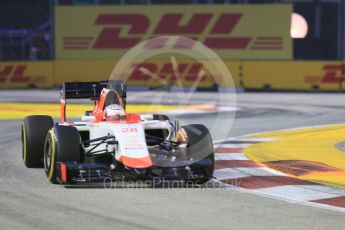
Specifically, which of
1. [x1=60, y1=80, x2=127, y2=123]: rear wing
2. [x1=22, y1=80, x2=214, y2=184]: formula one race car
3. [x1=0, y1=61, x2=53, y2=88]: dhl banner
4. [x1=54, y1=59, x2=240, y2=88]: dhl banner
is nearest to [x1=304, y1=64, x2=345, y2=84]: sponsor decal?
[x1=54, y1=59, x2=240, y2=88]: dhl banner

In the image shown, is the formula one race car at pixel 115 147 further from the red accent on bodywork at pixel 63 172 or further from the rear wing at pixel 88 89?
the rear wing at pixel 88 89

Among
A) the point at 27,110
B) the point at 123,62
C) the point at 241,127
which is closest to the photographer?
the point at 241,127

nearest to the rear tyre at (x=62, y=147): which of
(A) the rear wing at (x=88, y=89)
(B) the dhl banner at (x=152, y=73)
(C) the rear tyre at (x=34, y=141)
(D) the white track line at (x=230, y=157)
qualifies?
(C) the rear tyre at (x=34, y=141)

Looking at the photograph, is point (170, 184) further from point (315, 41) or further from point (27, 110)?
point (315, 41)

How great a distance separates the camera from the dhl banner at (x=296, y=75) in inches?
1159

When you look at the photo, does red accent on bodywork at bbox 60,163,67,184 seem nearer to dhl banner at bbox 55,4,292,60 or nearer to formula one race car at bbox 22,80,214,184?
formula one race car at bbox 22,80,214,184

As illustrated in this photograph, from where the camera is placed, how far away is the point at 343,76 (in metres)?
29.3

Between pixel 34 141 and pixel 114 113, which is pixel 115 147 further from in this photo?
pixel 34 141

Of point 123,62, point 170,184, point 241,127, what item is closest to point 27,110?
point 241,127

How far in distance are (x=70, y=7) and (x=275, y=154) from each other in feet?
76.7

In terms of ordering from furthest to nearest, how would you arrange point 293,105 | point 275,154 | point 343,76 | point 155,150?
point 343,76 < point 293,105 < point 275,154 < point 155,150

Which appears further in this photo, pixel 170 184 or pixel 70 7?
pixel 70 7

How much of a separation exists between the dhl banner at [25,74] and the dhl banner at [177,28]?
2678mm

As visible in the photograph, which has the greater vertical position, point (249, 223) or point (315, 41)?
point (315, 41)
